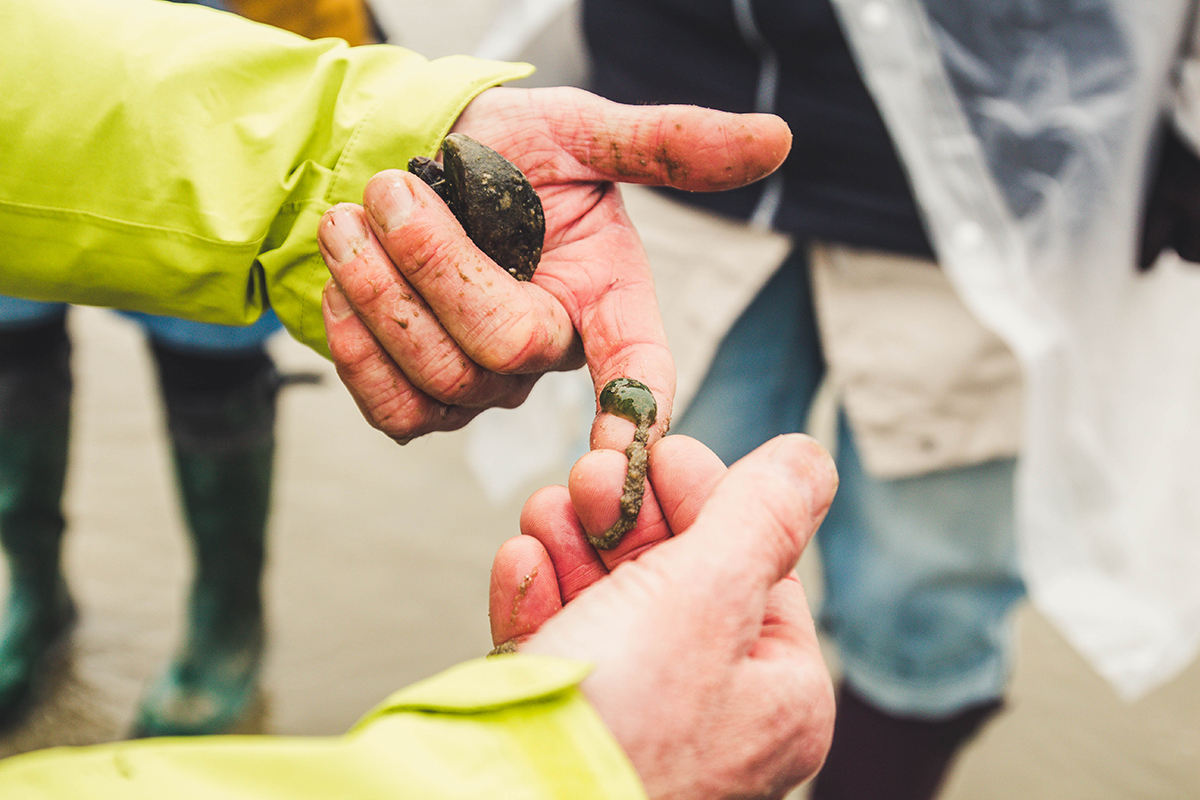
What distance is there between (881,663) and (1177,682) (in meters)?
1.43

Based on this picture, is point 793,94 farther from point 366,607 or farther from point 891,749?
point 366,607

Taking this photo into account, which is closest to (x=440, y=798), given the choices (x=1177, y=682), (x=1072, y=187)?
(x=1072, y=187)

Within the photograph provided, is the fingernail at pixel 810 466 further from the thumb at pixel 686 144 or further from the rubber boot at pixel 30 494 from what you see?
the rubber boot at pixel 30 494

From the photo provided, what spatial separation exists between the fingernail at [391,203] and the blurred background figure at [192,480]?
1.05 meters

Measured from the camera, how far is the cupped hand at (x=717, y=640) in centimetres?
69

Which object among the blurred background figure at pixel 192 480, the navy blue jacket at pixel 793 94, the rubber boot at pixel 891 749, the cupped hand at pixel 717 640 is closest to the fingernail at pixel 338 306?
the cupped hand at pixel 717 640

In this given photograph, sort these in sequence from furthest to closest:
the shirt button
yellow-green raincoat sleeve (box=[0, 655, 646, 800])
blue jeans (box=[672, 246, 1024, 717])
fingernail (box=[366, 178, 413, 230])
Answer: blue jeans (box=[672, 246, 1024, 717]) → the shirt button → fingernail (box=[366, 178, 413, 230]) → yellow-green raincoat sleeve (box=[0, 655, 646, 800])

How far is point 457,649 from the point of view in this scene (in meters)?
2.47

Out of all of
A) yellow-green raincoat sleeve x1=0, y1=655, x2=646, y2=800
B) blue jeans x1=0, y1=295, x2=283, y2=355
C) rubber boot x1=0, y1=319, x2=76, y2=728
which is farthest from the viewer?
rubber boot x1=0, y1=319, x2=76, y2=728

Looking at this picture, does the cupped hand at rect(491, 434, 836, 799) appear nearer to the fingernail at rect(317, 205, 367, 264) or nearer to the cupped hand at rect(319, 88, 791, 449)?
the cupped hand at rect(319, 88, 791, 449)

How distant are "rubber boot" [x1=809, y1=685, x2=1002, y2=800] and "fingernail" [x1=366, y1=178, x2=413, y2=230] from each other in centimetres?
143

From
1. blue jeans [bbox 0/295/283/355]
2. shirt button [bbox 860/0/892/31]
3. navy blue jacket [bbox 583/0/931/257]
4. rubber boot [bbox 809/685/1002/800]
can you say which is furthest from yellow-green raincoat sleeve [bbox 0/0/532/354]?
rubber boot [bbox 809/685/1002/800]

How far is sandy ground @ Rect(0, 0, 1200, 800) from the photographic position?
224 cm

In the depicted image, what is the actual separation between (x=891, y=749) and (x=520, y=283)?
1.37 meters
